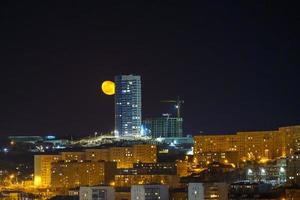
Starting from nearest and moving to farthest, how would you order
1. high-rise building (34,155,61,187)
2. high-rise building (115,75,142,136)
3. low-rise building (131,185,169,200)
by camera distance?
low-rise building (131,185,169,200) < high-rise building (34,155,61,187) < high-rise building (115,75,142,136)

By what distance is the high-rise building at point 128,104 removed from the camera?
46812 mm

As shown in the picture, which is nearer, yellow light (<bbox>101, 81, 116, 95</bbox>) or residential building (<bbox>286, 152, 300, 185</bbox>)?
residential building (<bbox>286, 152, 300, 185</bbox>)

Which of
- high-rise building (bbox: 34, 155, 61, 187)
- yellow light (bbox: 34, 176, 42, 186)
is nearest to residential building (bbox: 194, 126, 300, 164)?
high-rise building (bbox: 34, 155, 61, 187)

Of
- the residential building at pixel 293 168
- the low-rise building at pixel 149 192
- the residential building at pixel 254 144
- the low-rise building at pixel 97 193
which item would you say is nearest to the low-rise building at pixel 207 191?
the low-rise building at pixel 149 192

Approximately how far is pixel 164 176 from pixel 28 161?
1040cm

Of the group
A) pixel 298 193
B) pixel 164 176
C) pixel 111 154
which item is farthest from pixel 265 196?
pixel 111 154

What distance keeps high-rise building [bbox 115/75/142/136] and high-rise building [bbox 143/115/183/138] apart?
73 centimetres

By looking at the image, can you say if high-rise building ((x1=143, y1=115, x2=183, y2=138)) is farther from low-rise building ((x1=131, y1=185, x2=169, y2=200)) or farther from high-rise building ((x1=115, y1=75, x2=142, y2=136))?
low-rise building ((x1=131, y1=185, x2=169, y2=200))

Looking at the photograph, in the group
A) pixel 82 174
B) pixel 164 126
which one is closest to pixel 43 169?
pixel 82 174

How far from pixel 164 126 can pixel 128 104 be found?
2.00 meters

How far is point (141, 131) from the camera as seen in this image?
4672 centimetres

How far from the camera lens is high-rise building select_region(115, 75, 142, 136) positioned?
46812 mm

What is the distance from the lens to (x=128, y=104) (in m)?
47.4

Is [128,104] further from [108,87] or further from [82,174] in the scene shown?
[82,174]
